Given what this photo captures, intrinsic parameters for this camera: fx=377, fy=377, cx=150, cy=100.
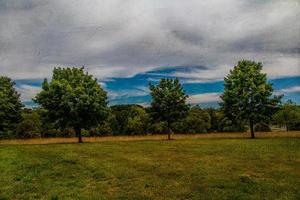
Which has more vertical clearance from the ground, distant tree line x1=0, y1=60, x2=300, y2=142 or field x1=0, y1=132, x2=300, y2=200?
distant tree line x1=0, y1=60, x2=300, y2=142

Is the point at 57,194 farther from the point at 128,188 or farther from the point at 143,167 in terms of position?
the point at 143,167

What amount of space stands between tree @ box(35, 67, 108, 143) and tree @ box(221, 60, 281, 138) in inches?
822

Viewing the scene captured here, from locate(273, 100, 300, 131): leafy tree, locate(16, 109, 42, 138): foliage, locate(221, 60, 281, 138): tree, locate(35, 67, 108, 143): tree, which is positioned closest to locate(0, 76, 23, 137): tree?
locate(35, 67, 108, 143): tree

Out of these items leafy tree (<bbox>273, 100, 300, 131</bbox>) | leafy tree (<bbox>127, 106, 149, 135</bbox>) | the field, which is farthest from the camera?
leafy tree (<bbox>127, 106, 149, 135</bbox>)

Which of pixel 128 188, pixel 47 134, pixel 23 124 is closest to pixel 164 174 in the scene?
pixel 128 188

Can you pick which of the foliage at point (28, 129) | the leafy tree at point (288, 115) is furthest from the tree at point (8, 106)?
the leafy tree at point (288, 115)

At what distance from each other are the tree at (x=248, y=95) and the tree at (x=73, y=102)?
20.9 m

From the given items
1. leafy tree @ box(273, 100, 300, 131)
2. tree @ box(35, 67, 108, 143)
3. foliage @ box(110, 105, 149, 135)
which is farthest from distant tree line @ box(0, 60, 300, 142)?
foliage @ box(110, 105, 149, 135)

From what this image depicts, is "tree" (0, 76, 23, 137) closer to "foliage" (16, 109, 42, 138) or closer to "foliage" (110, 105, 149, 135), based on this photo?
"foliage" (16, 109, 42, 138)

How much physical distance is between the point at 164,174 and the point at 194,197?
560 centimetres

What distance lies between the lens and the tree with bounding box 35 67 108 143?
2156 inches

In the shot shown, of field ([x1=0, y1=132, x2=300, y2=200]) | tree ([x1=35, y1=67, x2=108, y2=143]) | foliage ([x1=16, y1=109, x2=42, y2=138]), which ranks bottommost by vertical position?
field ([x1=0, y1=132, x2=300, y2=200])

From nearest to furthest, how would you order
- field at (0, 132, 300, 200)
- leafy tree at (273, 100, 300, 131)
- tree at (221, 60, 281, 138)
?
1. field at (0, 132, 300, 200)
2. tree at (221, 60, 281, 138)
3. leafy tree at (273, 100, 300, 131)

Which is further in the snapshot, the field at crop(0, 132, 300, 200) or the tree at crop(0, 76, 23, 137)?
the tree at crop(0, 76, 23, 137)
